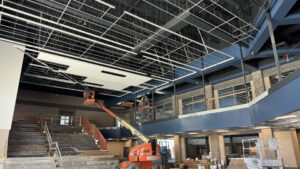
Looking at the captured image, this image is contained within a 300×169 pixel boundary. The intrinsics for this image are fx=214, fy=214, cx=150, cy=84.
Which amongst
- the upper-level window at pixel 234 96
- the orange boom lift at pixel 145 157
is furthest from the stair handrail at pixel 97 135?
the upper-level window at pixel 234 96

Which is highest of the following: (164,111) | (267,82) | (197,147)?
(267,82)

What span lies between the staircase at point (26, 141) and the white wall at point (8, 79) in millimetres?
3216

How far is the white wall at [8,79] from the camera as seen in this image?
14.3 metres

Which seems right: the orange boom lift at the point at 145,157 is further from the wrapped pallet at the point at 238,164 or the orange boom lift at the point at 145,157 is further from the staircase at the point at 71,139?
the staircase at the point at 71,139

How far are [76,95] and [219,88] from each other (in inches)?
815

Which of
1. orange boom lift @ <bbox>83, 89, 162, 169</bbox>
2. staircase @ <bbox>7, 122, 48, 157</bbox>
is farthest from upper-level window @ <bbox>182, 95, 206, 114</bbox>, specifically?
staircase @ <bbox>7, 122, 48, 157</bbox>

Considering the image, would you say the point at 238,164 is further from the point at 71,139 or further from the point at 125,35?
the point at 71,139

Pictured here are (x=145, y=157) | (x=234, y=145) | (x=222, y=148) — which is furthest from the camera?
(x=222, y=148)

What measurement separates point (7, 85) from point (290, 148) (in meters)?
20.0

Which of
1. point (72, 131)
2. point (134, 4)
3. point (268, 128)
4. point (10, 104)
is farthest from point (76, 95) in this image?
point (268, 128)

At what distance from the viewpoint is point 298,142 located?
49.8 ft

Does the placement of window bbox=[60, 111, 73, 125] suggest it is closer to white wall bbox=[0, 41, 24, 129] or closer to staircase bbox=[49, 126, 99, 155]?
staircase bbox=[49, 126, 99, 155]

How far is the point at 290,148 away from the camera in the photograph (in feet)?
48.9

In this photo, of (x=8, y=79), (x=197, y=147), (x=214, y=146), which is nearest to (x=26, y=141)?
(x=8, y=79)
